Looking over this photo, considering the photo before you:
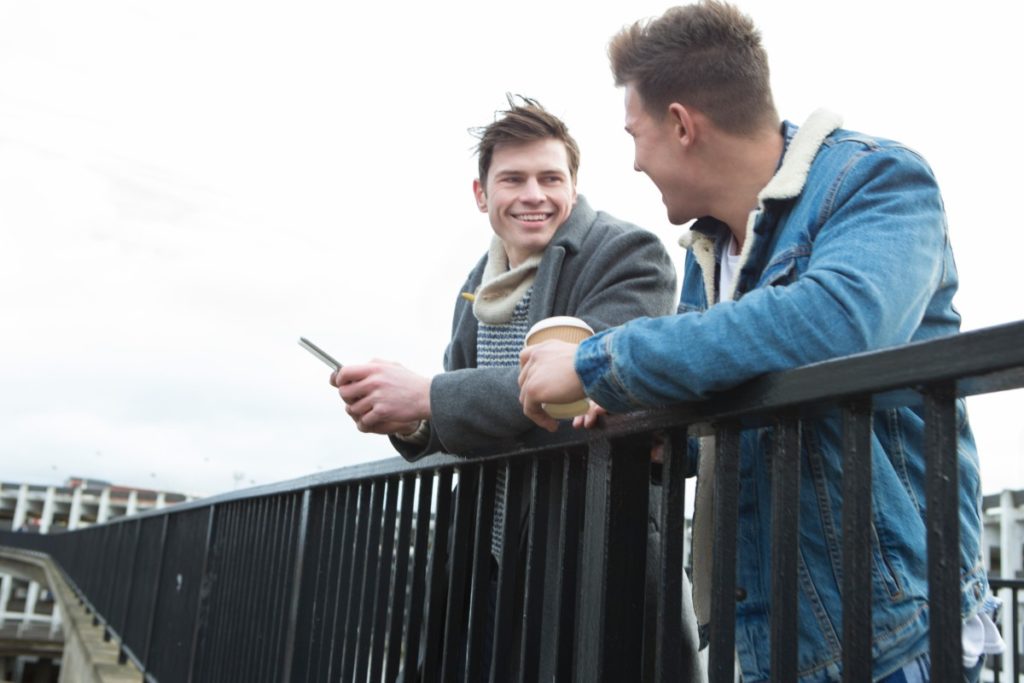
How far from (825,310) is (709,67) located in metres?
0.61

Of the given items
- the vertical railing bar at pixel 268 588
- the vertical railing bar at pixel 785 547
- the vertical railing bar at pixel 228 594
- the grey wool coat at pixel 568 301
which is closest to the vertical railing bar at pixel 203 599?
the vertical railing bar at pixel 228 594

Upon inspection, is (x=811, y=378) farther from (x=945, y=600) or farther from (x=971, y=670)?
(x=971, y=670)

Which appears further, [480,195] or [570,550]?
[480,195]

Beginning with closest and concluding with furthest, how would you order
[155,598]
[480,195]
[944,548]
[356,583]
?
[944,548] < [356,583] < [480,195] < [155,598]

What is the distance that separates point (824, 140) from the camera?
148cm

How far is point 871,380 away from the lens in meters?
1.05

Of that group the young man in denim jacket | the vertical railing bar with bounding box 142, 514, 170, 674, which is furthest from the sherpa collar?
the vertical railing bar with bounding box 142, 514, 170, 674

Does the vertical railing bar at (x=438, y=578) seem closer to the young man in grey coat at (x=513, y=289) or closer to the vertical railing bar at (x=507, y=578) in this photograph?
the young man in grey coat at (x=513, y=289)

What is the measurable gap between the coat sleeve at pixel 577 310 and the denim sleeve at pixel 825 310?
0.57 m

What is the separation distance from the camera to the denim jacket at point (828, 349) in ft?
3.88

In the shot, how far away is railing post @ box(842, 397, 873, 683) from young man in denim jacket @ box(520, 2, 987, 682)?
0.12 metres

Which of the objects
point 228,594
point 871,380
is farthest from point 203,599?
point 871,380

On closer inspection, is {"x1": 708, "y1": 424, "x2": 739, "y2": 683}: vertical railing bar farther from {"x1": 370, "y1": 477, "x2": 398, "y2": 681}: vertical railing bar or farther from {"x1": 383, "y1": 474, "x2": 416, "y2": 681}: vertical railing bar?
{"x1": 370, "y1": 477, "x2": 398, "y2": 681}: vertical railing bar

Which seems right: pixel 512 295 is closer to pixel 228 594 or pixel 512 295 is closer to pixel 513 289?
pixel 513 289
